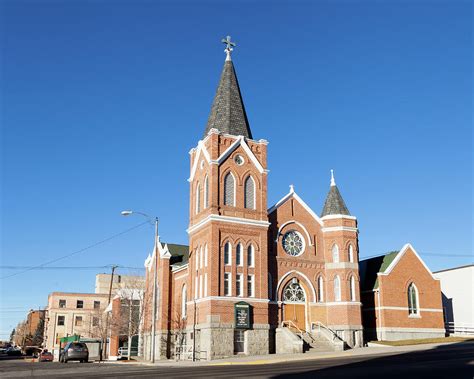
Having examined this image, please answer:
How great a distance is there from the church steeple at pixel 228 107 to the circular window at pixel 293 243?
30.0ft

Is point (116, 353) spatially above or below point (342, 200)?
below

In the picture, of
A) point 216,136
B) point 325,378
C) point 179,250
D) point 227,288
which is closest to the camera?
point 325,378

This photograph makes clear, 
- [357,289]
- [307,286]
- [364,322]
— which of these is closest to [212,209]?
[307,286]

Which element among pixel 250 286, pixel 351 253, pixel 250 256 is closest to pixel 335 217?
pixel 351 253

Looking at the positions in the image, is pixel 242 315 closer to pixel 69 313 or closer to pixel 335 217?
pixel 335 217

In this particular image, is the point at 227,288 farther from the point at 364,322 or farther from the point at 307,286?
the point at 364,322

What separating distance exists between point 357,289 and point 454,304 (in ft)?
77.4

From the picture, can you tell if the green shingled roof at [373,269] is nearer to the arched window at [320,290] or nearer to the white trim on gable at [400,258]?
the white trim on gable at [400,258]

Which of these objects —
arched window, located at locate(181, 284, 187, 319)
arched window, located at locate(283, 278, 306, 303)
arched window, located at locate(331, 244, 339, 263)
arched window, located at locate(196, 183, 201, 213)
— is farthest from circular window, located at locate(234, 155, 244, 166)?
arched window, located at locate(181, 284, 187, 319)

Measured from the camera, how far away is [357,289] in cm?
4472

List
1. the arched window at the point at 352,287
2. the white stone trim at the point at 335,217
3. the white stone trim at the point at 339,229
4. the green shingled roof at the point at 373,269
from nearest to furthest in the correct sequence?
the arched window at the point at 352,287, the white stone trim at the point at 339,229, the white stone trim at the point at 335,217, the green shingled roof at the point at 373,269

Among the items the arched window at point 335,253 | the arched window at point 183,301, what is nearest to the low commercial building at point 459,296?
the arched window at point 335,253

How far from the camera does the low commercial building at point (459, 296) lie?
59.7m

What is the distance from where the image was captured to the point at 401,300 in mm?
46562
